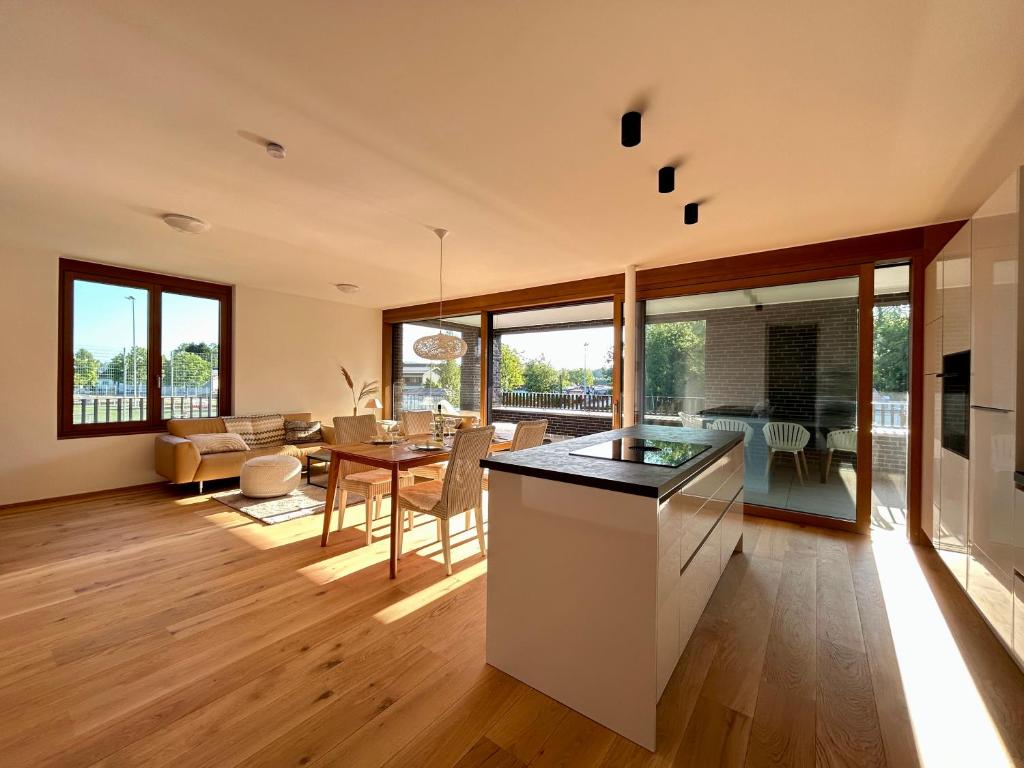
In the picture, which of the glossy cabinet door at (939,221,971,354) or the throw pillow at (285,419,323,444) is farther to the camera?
the throw pillow at (285,419,323,444)

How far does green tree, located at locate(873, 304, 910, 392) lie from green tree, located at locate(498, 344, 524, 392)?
410cm

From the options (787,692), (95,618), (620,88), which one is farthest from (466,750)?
(620,88)

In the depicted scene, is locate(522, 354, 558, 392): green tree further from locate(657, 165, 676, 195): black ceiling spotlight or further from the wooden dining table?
locate(657, 165, 676, 195): black ceiling spotlight

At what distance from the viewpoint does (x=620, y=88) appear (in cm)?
176

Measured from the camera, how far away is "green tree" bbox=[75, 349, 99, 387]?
454cm

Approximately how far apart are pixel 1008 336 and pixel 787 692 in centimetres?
174

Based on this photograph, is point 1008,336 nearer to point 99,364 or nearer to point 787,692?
point 787,692

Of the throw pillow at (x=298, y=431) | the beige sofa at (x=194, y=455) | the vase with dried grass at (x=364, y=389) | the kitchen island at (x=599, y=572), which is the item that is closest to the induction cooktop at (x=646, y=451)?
the kitchen island at (x=599, y=572)

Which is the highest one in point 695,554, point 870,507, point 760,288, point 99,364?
point 760,288

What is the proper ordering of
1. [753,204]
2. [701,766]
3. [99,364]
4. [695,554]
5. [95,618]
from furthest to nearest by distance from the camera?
[99,364] < [753,204] < [95,618] < [695,554] < [701,766]

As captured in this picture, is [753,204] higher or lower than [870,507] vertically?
higher

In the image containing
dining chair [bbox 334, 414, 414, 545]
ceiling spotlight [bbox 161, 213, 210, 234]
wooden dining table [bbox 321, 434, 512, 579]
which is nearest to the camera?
wooden dining table [bbox 321, 434, 512, 579]

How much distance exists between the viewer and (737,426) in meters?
4.05

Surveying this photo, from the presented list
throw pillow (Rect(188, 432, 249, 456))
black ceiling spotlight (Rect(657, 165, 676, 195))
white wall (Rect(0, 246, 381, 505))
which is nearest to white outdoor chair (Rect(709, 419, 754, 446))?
black ceiling spotlight (Rect(657, 165, 676, 195))
